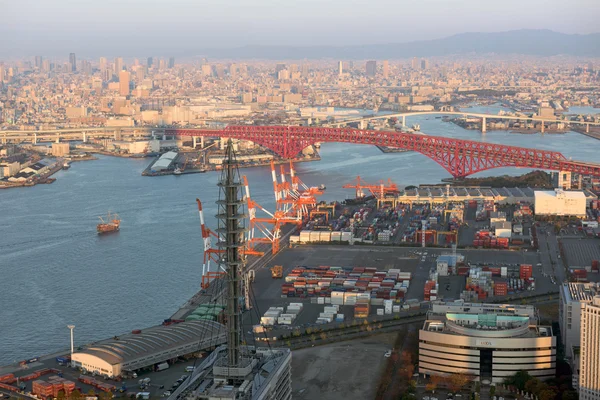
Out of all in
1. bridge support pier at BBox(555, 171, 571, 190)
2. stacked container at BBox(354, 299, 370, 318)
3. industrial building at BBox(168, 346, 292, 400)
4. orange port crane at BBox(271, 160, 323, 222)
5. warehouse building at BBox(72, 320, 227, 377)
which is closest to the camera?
industrial building at BBox(168, 346, 292, 400)

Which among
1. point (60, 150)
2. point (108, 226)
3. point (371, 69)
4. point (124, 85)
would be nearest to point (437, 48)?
point (371, 69)

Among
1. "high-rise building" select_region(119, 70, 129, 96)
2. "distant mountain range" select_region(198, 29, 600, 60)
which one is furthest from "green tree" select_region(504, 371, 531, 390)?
"distant mountain range" select_region(198, 29, 600, 60)

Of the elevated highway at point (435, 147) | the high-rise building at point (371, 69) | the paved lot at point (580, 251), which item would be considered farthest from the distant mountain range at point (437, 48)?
the paved lot at point (580, 251)

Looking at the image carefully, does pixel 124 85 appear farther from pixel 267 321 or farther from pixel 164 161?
pixel 267 321

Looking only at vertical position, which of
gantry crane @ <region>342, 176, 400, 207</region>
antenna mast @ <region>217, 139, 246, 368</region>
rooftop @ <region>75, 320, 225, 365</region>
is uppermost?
antenna mast @ <region>217, 139, 246, 368</region>

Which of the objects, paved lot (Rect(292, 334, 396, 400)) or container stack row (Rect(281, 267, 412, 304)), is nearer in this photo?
paved lot (Rect(292, 334, 396, 400))

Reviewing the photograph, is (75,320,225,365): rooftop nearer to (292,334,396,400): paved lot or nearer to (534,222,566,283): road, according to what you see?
(292,334,396,400): paved lot

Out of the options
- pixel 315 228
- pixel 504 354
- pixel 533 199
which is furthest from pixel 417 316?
pixel 533 199
